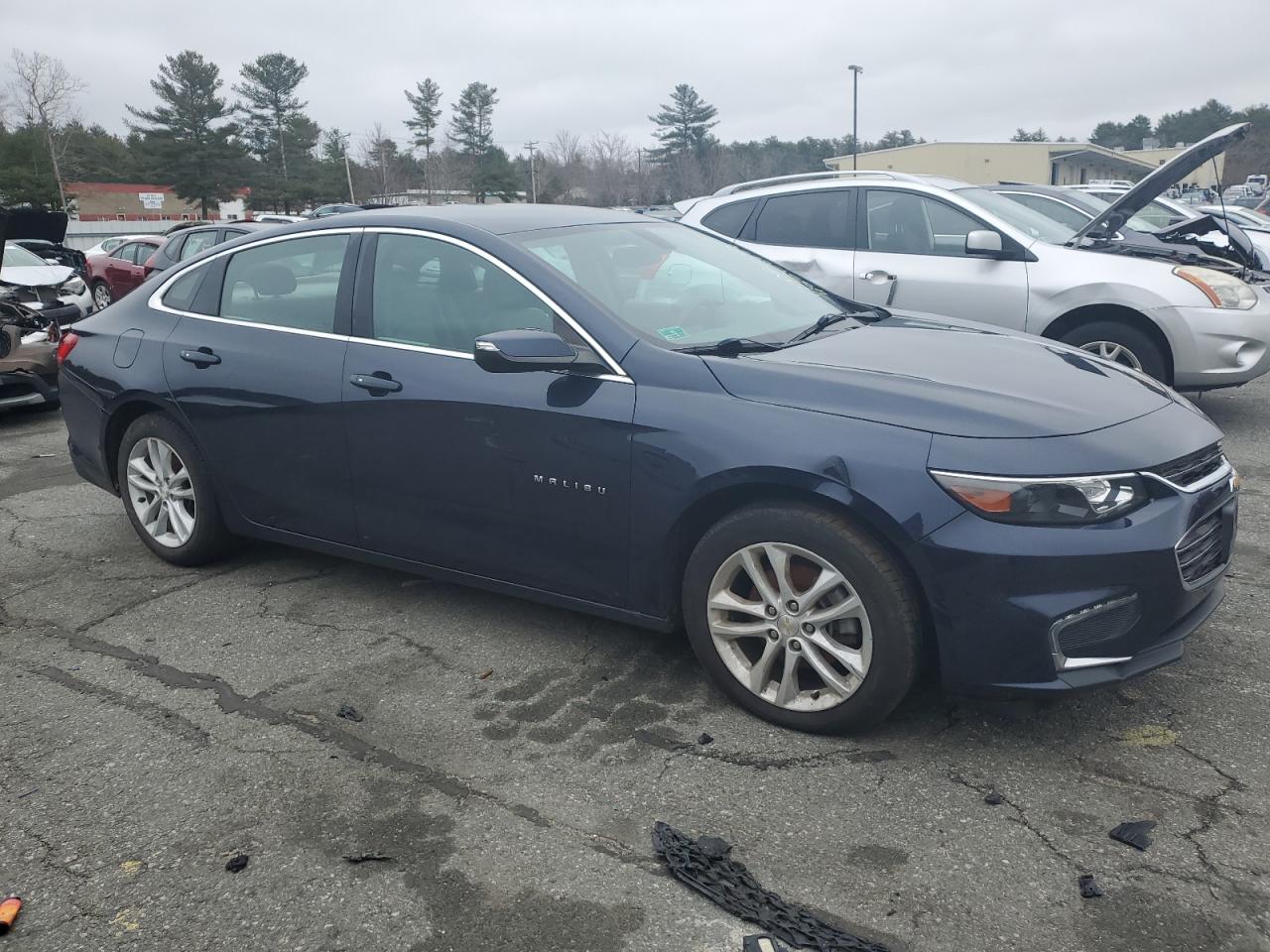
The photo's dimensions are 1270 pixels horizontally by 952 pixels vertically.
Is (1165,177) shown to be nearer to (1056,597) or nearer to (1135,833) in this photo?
(1056,597)

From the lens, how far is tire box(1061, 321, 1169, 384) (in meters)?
6.85

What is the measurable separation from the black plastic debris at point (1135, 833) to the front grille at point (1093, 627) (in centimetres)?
45

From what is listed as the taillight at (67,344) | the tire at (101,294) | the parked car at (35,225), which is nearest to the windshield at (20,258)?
the parked car at (35,225)

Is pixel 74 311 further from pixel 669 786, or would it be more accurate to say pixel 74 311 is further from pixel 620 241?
pixel 669 786

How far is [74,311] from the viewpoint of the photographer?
9438mm

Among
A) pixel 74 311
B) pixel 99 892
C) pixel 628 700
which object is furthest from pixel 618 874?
pixel 74 311

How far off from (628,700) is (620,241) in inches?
71.1

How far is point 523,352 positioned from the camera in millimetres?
3406

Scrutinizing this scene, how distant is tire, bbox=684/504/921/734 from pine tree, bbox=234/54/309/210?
75273 millimetres

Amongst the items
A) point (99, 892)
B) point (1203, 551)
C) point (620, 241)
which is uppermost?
point (620, 241)

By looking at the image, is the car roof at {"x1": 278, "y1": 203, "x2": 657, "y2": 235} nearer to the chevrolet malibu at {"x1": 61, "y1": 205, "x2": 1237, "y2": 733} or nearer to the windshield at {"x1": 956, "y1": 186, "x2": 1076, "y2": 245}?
the chevrolet malibu at {"x1": 61, "y1": 205, "x2": 1237, "y2": 733}

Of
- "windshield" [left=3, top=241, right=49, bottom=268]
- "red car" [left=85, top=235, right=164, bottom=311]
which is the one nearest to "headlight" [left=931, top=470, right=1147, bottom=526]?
"windshield" [left=3, top=241, right=49, bottom=268]

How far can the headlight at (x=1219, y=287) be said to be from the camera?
682cm

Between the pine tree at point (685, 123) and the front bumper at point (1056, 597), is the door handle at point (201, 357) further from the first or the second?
the pine tree at point (685, 123)
